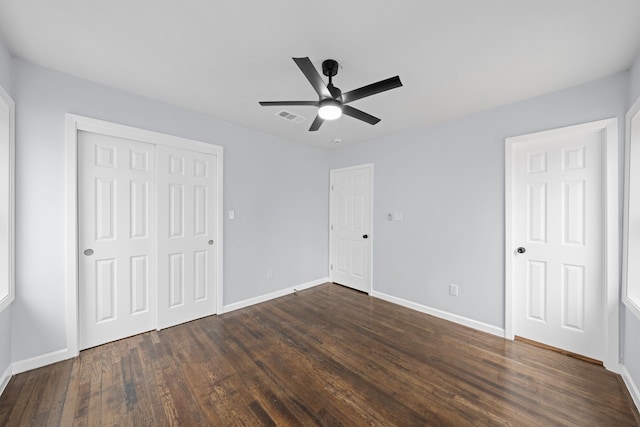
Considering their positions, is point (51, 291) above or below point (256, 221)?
below

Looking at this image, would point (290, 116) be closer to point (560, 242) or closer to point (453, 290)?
point (453, 290)

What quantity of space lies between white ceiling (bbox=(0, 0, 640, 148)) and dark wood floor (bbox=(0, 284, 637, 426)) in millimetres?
2523

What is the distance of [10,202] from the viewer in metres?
1.93

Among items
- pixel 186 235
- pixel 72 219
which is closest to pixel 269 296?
pixel 186 235

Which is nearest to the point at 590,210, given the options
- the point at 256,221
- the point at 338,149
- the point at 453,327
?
the point at 453,327

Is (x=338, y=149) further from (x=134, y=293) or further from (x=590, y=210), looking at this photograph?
(x=134, y=293)

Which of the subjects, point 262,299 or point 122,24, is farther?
point 262,299

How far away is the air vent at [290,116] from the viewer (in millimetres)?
2892

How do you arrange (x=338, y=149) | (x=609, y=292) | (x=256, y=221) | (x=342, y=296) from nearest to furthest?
(x=609, y=292) → (x=256, y=221) → (x=342, y=296) → (x=338, y=149)

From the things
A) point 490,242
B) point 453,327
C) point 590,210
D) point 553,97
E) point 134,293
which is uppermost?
point 553,97

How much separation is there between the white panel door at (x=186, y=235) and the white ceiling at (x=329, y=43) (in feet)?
2.61

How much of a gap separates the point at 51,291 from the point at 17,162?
1.11 metres

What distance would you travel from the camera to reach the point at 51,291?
215cm

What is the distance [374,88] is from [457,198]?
1.99m
